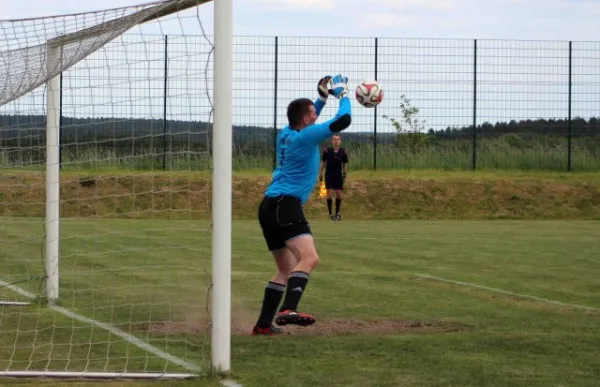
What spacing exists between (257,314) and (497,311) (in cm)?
239

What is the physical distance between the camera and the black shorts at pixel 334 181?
2780cm

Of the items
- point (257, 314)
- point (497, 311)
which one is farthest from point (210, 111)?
point (497, 311)

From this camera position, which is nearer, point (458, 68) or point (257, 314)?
point (257, 314)

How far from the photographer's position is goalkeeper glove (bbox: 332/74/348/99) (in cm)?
928

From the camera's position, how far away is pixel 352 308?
36.1 feet

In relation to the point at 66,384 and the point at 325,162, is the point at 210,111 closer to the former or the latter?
the point at 66,384

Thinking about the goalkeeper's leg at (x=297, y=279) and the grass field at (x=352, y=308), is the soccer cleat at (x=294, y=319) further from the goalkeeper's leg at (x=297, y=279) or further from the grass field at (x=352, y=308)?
the grass field at (x=352, y=308)

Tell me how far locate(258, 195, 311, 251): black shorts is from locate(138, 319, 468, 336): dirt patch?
2.80 feet

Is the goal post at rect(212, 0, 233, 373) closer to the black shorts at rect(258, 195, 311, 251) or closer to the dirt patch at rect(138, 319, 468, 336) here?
the black shorts at rect(258, 195, 311, 251)

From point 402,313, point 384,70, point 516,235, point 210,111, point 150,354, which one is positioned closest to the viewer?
point 210,111

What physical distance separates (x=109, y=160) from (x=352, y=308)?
328 centimetres

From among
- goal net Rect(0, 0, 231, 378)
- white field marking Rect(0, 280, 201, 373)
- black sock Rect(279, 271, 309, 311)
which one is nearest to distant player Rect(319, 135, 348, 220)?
goal net Rect(0, 0, 231, 378)

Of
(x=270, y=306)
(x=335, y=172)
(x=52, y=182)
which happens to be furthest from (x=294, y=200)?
(x=335, y=172)

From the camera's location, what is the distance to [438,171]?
34.8 metres
